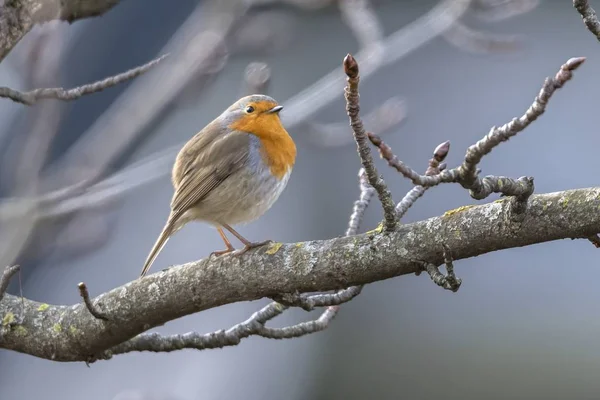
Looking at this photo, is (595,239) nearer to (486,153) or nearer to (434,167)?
(486,153)

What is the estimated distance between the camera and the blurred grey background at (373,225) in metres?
6.10

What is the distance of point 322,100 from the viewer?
4.11 meters

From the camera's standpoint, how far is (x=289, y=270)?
276cm

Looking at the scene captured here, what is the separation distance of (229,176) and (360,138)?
212cm

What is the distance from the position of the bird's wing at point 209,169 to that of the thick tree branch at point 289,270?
4.21 ft

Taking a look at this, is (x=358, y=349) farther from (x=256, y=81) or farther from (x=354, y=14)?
(x=256, y=81)

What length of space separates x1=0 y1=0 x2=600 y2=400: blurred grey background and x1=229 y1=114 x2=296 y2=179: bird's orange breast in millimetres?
526

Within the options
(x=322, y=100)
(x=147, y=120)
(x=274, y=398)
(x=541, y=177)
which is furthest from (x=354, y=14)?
(x=274, y=398)

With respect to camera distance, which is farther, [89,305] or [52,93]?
[89,305]

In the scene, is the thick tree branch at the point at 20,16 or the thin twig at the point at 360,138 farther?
the thick tree branch at the point at 20,16

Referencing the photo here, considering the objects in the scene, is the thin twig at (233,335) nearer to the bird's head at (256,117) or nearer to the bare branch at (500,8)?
the bird's head at (256,117)

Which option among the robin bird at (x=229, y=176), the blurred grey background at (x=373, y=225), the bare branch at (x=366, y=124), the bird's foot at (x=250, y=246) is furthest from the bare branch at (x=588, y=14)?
the blurred grey background at (x=373, y=225)

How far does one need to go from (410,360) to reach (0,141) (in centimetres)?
314

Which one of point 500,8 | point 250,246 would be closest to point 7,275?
point 250,246
